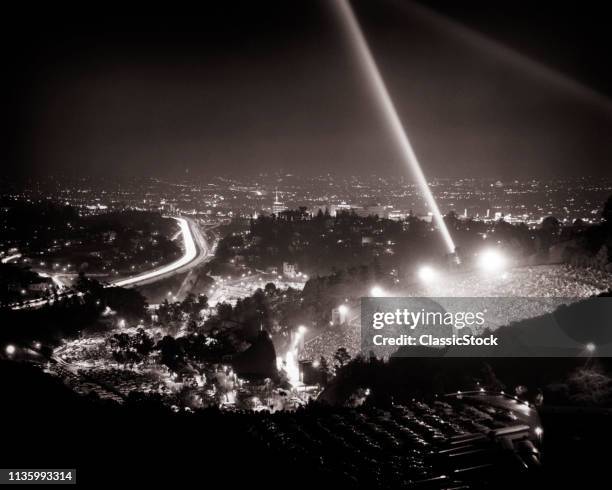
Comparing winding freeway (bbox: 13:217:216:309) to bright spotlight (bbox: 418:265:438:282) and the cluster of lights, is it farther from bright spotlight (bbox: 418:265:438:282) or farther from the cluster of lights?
the cluster of lights

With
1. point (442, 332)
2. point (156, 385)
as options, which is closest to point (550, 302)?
point (442, 332)

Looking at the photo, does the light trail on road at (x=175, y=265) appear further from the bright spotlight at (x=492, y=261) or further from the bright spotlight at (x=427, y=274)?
the bright spotlight at (x=492, y=261)

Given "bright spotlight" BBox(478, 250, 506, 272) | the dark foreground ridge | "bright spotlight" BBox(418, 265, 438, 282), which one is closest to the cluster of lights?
"bright spotlight" BBox(478, 250, 506, 272)

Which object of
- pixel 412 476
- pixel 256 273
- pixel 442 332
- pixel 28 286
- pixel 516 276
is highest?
pixel 256 273

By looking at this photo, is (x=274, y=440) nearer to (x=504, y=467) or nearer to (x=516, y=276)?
(x=504, y=467)

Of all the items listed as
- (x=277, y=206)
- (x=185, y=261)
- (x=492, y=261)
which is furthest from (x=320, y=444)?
(x=277, y=206)

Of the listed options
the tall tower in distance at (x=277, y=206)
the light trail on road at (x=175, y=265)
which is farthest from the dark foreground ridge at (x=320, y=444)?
the tall tower in distance at (x=277, y=206)
